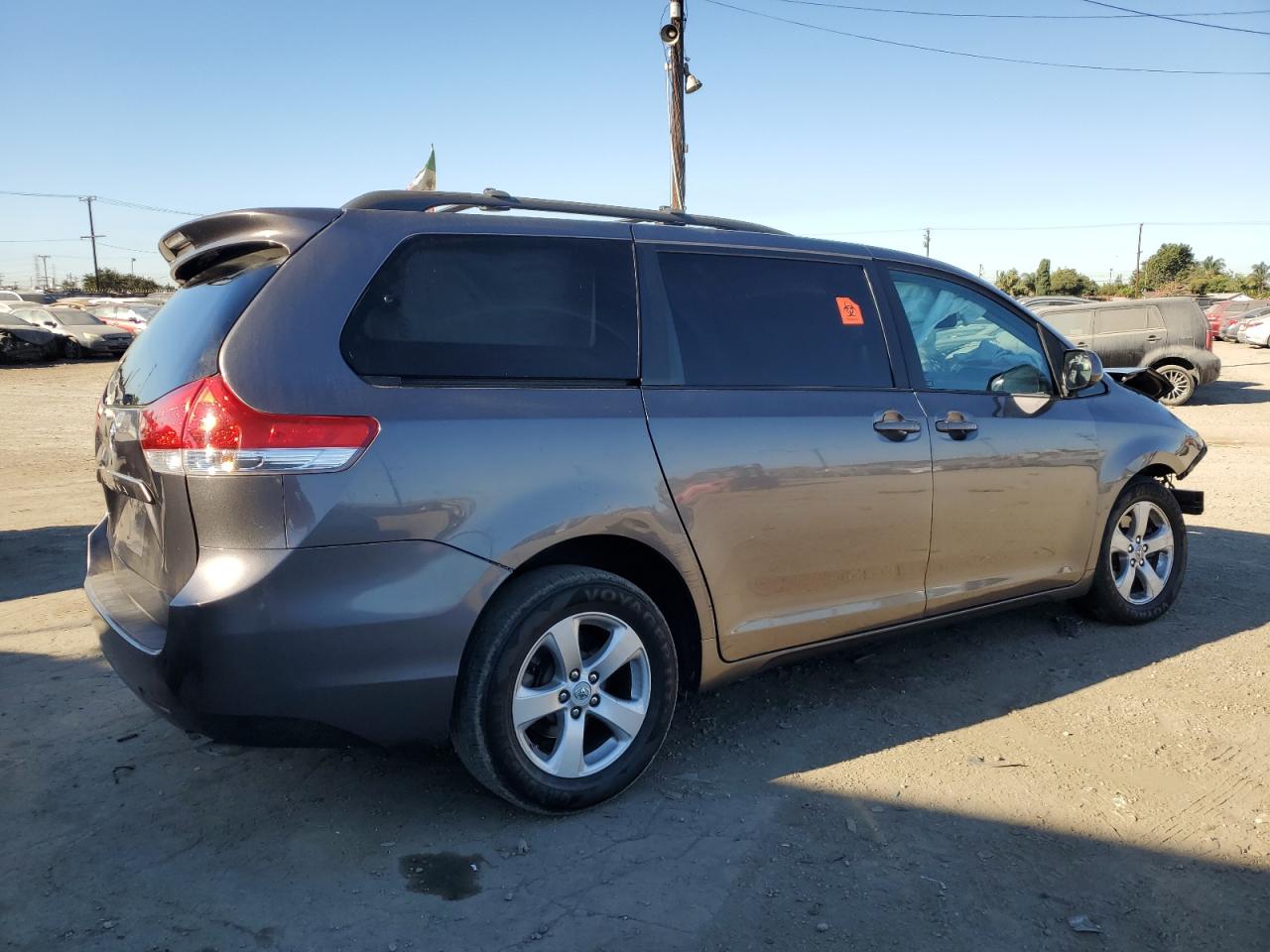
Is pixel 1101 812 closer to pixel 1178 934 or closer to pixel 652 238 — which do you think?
pixel 1178 934

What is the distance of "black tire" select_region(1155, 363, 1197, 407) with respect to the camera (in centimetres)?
1673

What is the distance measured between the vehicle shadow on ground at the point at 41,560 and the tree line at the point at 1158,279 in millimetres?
68439

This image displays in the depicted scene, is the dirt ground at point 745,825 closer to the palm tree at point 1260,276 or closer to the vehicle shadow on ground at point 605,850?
the vehicle shadow on ground at point 605,850

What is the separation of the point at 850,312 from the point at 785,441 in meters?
Result: 0.78

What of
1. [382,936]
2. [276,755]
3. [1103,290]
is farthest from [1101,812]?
[1103,290]

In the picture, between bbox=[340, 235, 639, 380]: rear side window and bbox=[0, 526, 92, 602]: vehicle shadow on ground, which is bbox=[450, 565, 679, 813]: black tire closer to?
bbox=[340, 235, 639, 380]: rear side window

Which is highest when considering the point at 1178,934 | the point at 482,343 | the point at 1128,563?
the point at 482,343

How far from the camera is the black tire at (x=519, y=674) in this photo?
2951mm

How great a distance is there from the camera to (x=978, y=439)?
4.18m

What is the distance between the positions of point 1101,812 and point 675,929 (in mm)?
1548

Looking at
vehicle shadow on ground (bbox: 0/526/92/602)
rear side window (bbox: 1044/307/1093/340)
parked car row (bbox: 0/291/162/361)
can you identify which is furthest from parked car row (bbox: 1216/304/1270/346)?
vehicle shadow on ground (bbox: 0/526/92/602)

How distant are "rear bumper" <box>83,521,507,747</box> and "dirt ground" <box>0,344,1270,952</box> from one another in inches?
11.1

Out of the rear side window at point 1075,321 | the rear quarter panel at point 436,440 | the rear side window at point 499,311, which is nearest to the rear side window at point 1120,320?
the rear side window at point 1075,321

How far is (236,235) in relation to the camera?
3160 millimetres
